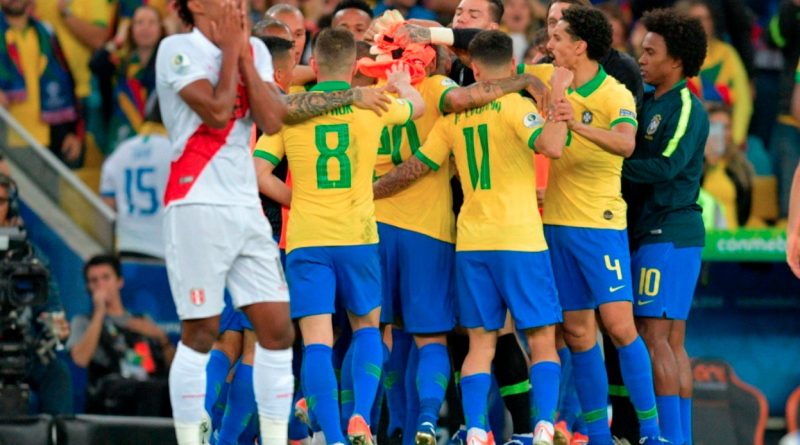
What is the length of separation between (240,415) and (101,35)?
609cm

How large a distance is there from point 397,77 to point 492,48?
561mm

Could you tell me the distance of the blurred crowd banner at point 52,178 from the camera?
1323cm

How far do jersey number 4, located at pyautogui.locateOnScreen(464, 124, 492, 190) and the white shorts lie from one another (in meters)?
1.94

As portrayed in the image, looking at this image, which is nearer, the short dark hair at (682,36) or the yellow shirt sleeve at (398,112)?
the yellow shirt sleeve at (398,112)

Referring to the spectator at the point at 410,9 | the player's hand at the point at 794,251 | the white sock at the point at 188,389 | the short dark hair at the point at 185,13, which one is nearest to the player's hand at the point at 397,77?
the short dark hair at the point at 185,13

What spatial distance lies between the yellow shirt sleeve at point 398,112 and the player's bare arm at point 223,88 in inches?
65.3

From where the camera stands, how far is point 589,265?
9242mm

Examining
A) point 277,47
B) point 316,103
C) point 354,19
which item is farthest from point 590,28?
point 354,19

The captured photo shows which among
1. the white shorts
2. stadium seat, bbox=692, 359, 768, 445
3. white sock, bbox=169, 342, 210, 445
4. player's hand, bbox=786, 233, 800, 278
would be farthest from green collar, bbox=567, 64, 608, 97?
stadium seat, bbox=692, 359, 768, 445

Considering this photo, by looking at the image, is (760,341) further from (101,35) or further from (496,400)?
(101,35)

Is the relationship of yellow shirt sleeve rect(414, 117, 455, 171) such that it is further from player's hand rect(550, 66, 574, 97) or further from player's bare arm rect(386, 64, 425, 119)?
player's hand rect(550, 66, 574, 97)

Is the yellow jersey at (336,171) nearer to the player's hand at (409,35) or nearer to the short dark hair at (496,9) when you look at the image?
the player's hand at (409,35)

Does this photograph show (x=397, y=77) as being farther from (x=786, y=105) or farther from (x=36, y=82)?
(x=36, y=82)

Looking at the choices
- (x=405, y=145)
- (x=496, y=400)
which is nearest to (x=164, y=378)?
(x=496, y=400)
